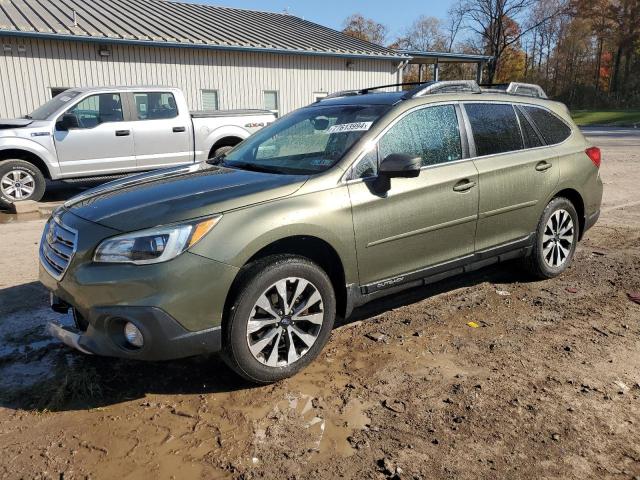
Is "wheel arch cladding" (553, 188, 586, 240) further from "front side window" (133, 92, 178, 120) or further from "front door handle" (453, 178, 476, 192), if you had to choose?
"front side window" (133, 92, 178, 120)

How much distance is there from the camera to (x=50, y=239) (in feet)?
11.5

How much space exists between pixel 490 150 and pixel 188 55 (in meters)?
13.1

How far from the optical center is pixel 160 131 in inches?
407

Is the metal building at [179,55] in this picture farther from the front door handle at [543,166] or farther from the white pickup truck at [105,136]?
the front door handle at [543,166]

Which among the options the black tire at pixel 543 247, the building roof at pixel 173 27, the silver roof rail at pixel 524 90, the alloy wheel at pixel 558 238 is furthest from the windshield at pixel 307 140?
the building roof at pixel 173 27

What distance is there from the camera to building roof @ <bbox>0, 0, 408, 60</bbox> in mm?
14000

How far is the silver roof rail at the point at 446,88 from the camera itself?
4.28 m

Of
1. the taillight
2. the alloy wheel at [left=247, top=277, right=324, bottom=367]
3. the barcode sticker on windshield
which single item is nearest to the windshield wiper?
the barcode sticker on windshield

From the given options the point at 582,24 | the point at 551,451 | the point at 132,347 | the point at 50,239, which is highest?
the point at 582,24

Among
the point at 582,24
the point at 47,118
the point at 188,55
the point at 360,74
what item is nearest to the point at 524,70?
the point at 582,24

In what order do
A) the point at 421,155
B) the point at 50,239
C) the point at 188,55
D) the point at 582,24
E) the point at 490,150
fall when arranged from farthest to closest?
1. the point at 582,24
2. the point at 188,55
3. the point at 490,150
4. the point at 421,155
5. the point at 50,239

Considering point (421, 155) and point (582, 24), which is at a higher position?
point (582, 24)

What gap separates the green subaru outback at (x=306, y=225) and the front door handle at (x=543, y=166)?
1cm

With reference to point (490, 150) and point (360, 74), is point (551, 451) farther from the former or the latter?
point (360, 74)
